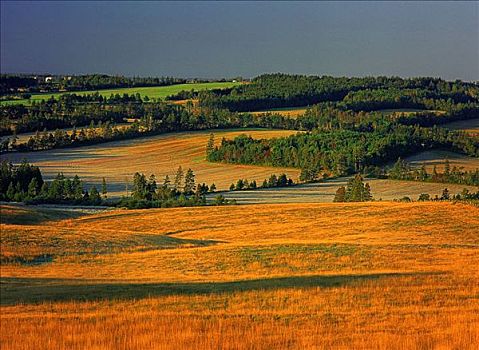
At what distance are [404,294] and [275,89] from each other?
139 metres

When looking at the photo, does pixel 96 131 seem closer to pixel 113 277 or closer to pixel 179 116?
pixel 179 116

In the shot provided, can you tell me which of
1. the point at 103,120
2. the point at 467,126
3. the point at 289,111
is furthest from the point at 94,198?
the point at 289,111

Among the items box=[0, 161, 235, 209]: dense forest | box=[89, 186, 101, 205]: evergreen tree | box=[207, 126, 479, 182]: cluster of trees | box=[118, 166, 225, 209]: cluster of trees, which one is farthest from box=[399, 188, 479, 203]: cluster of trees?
box=[89, 186, 101, 205]: evergreen tree

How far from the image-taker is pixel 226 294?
58.3ft

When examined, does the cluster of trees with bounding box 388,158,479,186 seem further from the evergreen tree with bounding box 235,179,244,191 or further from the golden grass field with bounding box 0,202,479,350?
the golden grass field with bounding box 0,202,479,350

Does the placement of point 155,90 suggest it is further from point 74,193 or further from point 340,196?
point 340,196

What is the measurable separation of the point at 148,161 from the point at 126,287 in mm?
84656

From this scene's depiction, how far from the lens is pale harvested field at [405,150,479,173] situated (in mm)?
69894

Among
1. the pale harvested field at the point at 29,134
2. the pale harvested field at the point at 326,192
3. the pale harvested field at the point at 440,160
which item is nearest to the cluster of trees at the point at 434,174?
the pale harvested field at the point at 440,160

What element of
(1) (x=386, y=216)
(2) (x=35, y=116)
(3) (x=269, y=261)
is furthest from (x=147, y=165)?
(3) (x=269, y=261)

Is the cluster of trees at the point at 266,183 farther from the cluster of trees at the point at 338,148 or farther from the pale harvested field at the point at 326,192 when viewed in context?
the cluster of trees at the point at 338,148

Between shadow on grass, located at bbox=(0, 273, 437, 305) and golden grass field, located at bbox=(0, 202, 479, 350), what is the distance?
0.03 metres

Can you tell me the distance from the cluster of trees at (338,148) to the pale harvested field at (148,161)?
2.35 m

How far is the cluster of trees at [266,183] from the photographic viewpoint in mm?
78125
